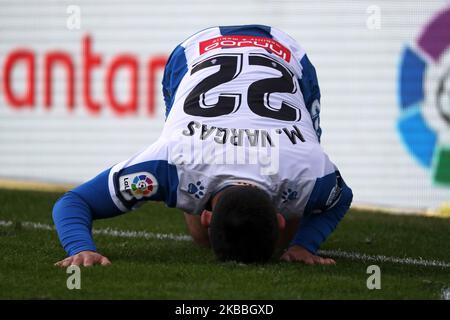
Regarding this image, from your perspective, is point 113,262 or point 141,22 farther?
point 141,22

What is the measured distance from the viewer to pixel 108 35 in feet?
43.9

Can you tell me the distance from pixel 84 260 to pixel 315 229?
→ 1.41 metres

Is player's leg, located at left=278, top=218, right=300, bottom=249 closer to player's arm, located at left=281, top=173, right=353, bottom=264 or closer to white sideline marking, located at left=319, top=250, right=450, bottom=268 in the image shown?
player's arm, located at left=281, top=173, right=353, bottom=264

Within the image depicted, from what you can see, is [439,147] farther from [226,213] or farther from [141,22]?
[226,213]

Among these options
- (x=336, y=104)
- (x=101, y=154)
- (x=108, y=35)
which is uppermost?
(x=108, y=35)

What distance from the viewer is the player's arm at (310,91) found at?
6.17 meters

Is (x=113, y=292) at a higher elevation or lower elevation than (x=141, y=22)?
lower

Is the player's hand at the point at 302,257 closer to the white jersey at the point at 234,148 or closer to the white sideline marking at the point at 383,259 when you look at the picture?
the white jersey at the point at 234,148

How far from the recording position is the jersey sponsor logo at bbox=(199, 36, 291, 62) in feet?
19.9

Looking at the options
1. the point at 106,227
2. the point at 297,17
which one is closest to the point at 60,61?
the point at 297,17

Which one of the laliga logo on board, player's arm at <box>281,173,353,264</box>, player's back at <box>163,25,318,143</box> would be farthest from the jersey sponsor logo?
the laliga logo on board

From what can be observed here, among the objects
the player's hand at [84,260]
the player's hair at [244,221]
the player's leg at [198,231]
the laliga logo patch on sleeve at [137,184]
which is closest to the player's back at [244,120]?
the laliga logo patch on sleeve at [137,184]
